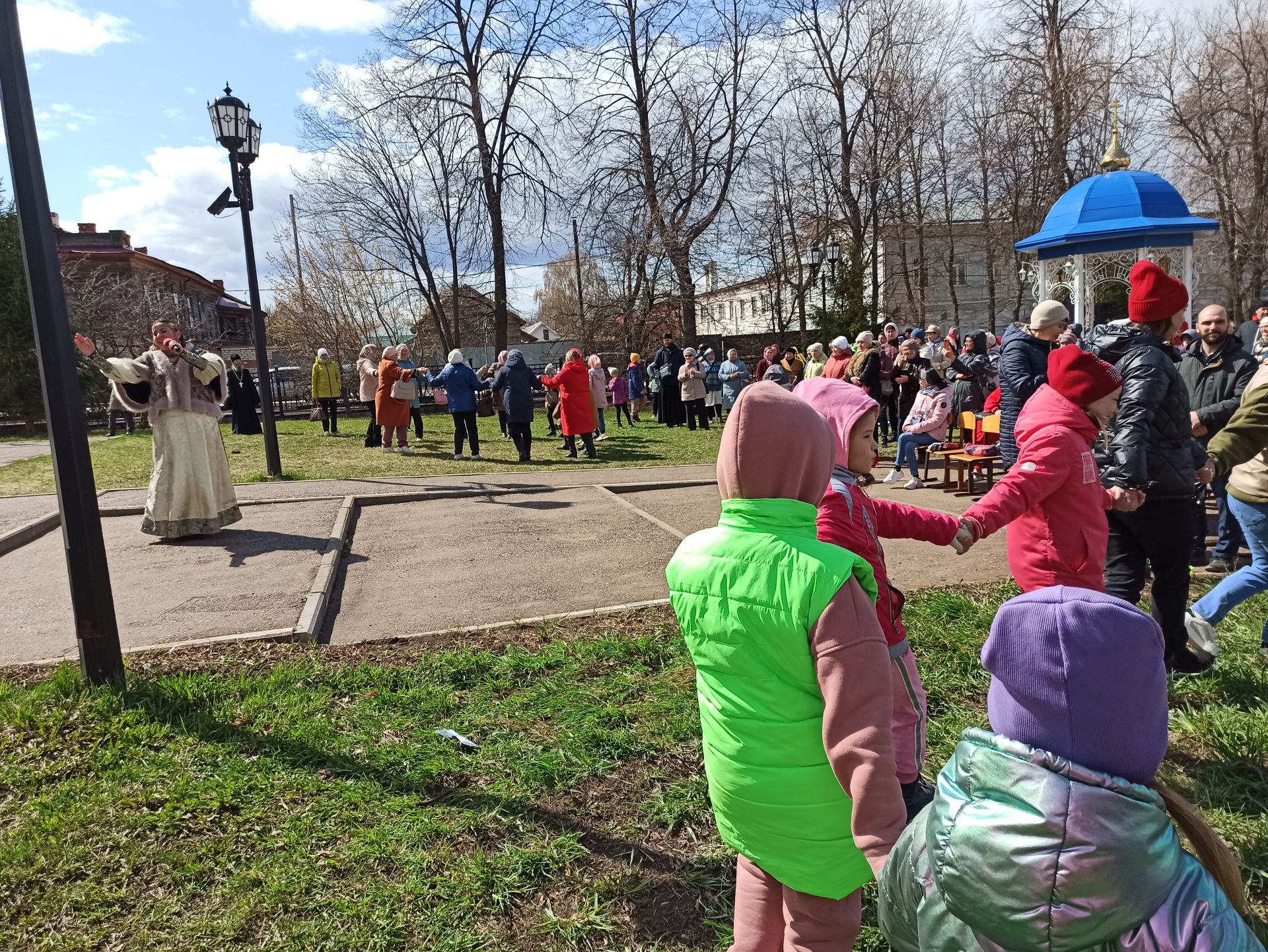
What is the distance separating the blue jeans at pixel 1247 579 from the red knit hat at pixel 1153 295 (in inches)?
44.2

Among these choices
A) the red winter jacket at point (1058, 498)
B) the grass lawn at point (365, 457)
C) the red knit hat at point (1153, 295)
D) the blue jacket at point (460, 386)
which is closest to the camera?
the red winter jacket at point (1058, 498)

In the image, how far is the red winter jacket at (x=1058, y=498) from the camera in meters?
3.56

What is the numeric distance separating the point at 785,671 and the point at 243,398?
21.0 m

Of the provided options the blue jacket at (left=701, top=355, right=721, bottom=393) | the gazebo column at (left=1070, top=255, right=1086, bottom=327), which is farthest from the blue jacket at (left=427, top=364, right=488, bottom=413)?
the gazebo column at (left=1070, top=255, right=1086, bottom=327)

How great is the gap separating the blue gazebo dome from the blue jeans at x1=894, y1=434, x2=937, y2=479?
5682mm

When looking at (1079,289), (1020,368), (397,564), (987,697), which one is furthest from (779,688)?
(1079,289)

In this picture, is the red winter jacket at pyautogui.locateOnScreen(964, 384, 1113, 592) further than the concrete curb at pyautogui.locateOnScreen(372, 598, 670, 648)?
No

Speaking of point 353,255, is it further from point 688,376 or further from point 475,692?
point 475,692

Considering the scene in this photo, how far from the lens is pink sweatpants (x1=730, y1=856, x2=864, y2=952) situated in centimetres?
199

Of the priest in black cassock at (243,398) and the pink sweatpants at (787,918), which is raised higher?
the priest in black cassock at (243,398)

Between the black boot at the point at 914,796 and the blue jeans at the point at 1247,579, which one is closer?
the black boot at the point at 914,796

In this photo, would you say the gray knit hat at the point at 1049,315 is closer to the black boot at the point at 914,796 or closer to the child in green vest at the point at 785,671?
the black boot at the point at 914,796

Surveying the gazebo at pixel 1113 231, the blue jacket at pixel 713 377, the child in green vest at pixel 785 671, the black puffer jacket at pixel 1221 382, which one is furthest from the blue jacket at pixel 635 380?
the child in green vest at pixel 785 671

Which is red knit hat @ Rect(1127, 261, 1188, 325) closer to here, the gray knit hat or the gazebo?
the gray knit hat
